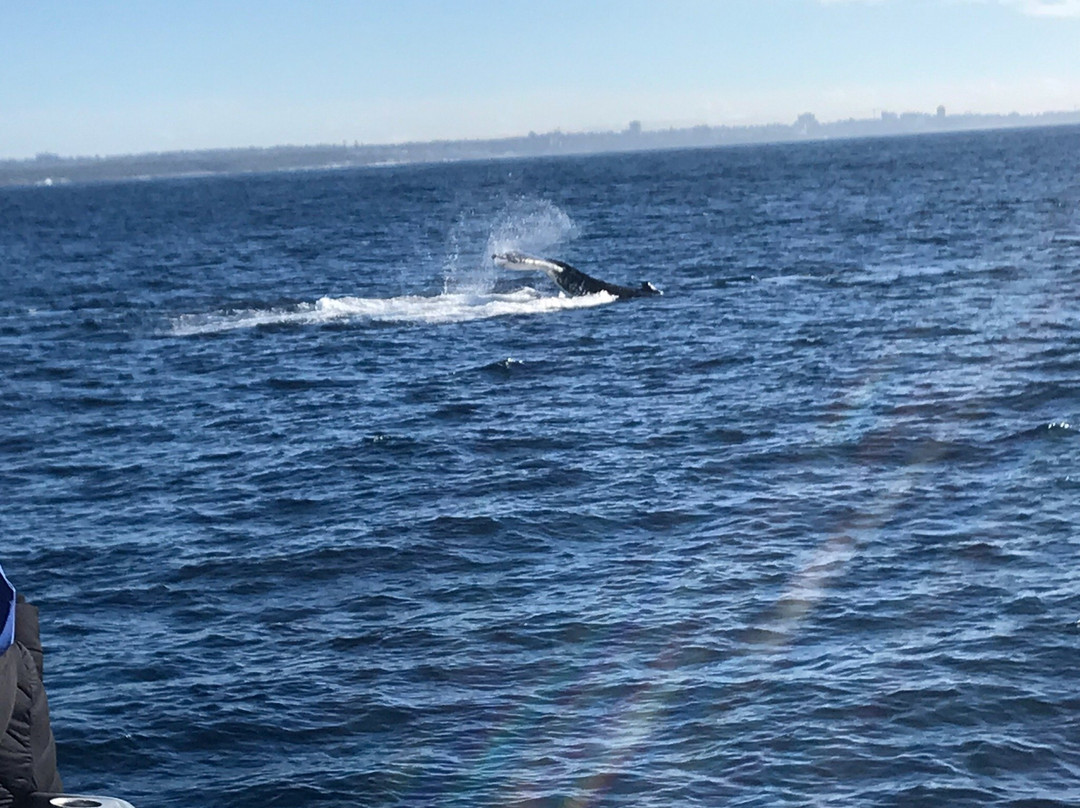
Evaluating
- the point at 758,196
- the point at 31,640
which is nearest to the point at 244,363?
the point at 31,640

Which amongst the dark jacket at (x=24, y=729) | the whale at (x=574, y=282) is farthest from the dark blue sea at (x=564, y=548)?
the dark jacket at (x=24, y=729)

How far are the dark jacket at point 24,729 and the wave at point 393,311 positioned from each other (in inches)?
1798

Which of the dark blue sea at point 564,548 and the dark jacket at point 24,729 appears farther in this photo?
the dark blue sea at point 564,548

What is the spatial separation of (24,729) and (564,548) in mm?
16911

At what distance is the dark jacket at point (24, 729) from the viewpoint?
872 cm

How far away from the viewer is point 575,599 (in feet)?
73.9

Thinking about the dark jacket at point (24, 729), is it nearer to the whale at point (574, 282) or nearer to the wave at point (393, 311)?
the wave at point (393, 311)

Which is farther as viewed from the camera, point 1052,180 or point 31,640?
point 1052,180

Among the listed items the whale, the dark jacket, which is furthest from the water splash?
the dark jacket

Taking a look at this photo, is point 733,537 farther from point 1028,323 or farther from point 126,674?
point 1028,323

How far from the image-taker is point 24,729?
880 centimetres

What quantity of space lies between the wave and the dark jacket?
45.7m

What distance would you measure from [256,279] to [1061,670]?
61.4 m

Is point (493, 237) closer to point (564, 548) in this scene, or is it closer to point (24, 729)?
point (564, 548)
